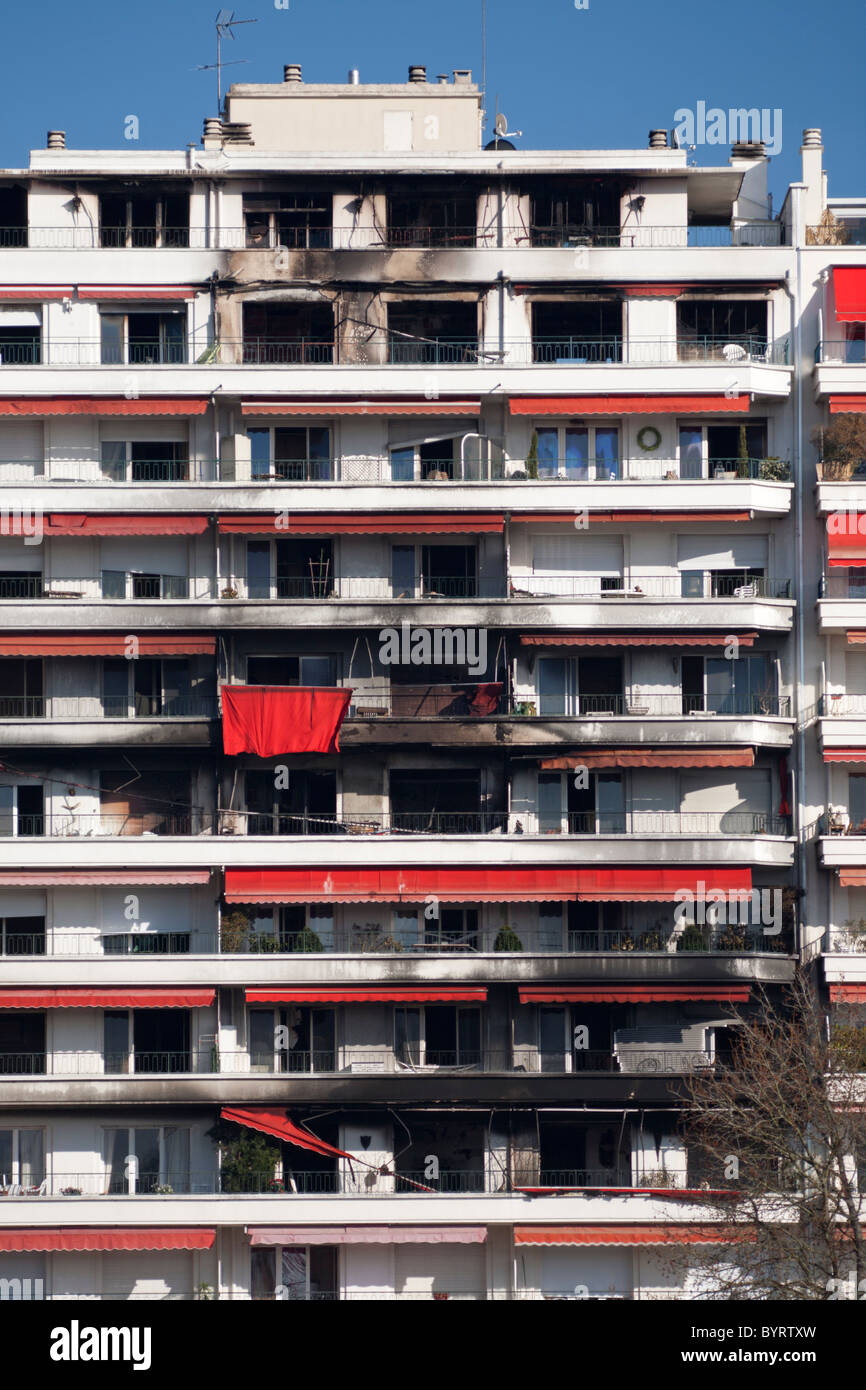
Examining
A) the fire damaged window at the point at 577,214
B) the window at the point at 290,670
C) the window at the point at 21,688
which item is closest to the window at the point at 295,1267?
the window at the point at 290,670

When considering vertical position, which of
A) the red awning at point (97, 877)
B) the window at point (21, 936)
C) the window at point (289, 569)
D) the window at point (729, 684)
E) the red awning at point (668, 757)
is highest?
the window at point (289, 569)

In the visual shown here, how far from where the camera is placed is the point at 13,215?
5638 centimetres

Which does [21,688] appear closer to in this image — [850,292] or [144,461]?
[144,461]

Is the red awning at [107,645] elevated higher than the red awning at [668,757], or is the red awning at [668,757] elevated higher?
the red awning at [107,645]

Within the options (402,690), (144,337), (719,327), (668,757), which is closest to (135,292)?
(144,337)

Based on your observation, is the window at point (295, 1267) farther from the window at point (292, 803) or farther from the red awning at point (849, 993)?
the red awning at point (849, 993)

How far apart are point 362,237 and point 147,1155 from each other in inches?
972

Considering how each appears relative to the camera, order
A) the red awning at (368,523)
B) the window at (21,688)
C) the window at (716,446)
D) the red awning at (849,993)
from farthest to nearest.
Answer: the window at (716,446) → the window at (21,688) → the red awning at (368,523) → the red awning at (849,993)

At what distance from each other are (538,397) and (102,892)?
17.2 meters

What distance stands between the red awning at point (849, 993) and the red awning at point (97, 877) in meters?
15.9

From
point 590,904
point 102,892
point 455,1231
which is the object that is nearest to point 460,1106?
point 455,1231

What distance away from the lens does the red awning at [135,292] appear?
54406 mm

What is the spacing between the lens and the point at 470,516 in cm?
5306

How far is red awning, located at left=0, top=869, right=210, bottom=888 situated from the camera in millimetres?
51781
